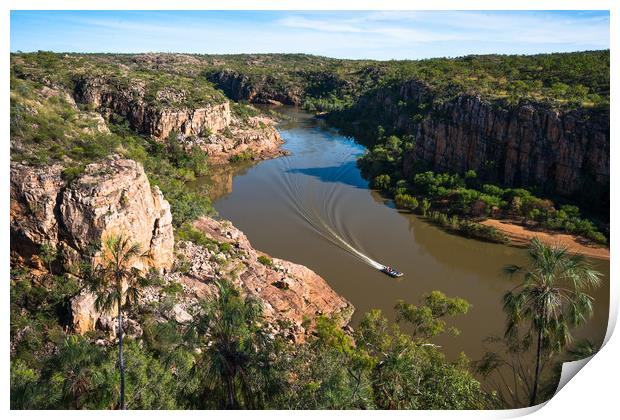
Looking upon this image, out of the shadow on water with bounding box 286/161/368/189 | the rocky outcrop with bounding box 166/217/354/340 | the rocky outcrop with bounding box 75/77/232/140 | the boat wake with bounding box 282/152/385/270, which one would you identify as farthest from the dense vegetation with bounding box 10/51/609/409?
the rocky outcrop with bounding box 75/77/232/140

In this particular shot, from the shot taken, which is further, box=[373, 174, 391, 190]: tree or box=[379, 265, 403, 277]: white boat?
box=[373, 174, 391, 190]: tree

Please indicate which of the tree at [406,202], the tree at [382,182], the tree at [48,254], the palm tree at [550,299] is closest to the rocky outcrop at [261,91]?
the tree at [382,182]

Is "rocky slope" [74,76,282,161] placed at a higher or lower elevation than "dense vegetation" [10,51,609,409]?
higher

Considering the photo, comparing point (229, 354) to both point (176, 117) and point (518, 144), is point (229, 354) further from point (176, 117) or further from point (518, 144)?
point (176, 117)

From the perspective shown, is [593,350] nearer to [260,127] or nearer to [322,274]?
[322,274]

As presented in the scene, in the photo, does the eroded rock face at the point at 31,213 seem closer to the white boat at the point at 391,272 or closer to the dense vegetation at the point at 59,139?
the dense vegetation at the point at 59,139

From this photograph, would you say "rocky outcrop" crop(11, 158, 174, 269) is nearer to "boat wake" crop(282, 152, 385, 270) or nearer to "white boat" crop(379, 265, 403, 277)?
"white boat" crop(379, 265, 403, 277)

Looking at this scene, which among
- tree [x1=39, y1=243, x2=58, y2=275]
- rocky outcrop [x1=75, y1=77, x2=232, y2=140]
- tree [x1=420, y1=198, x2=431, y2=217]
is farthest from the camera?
rocky outcrop [x1=75, y1=77, x2=232, y2=140]

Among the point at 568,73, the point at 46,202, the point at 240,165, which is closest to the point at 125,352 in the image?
the point at 46,202
